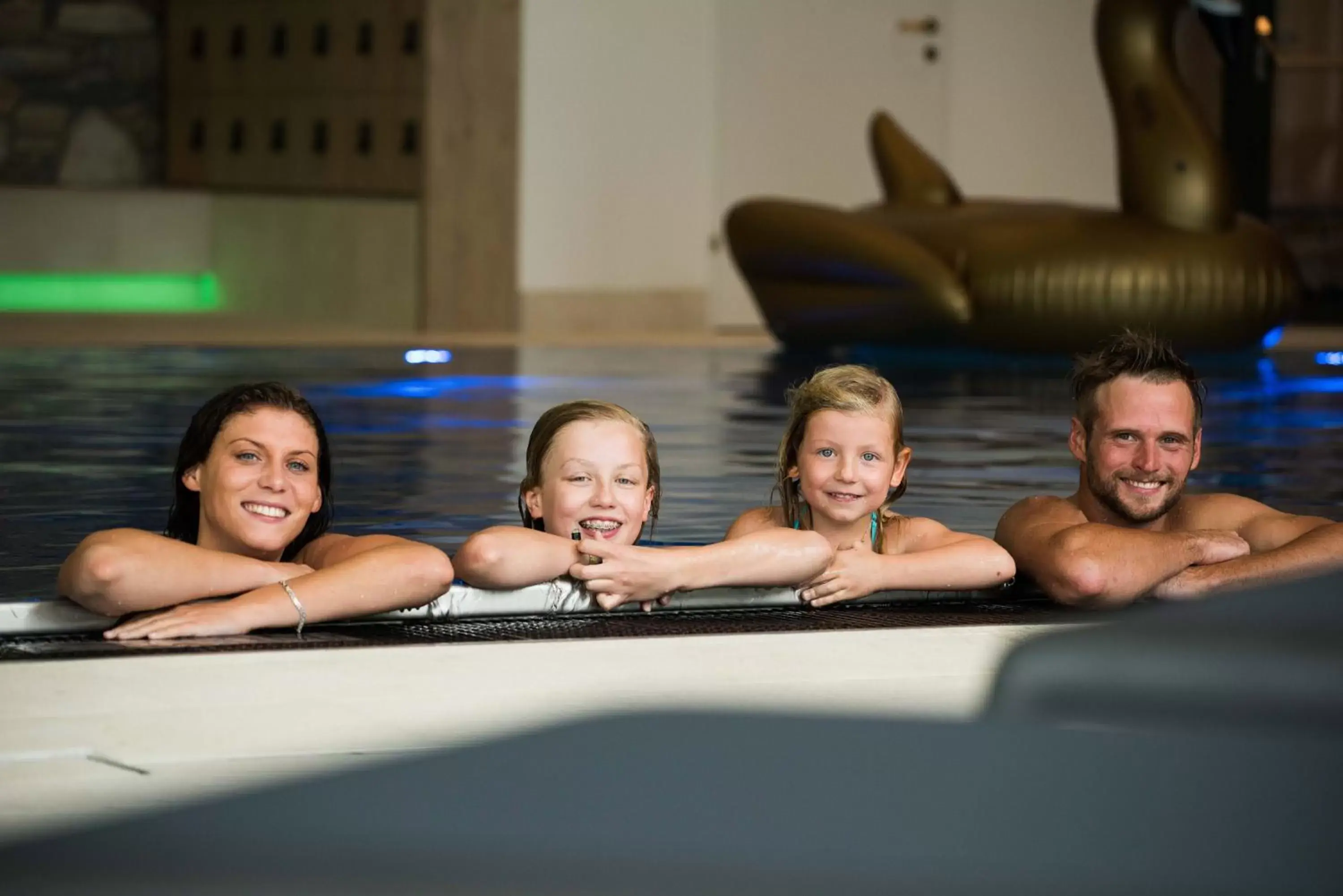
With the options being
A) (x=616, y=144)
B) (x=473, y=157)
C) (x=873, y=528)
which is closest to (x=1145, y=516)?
(x=873, y=528)

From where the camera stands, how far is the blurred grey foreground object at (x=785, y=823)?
0.85m

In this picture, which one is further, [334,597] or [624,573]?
[624,573]

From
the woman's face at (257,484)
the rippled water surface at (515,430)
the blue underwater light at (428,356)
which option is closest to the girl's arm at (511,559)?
the woman's face at (257,484)

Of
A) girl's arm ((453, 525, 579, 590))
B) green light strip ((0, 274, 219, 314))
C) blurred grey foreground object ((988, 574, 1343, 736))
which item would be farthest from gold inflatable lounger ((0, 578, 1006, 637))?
green light strip ((0, 274, 219, 314))

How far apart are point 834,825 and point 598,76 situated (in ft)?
34.9

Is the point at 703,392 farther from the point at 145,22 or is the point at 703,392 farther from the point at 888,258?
the point at 145,22

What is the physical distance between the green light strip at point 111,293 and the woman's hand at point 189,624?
10.4 metres

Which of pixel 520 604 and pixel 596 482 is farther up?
pixel 596 482

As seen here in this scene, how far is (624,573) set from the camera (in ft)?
8.58

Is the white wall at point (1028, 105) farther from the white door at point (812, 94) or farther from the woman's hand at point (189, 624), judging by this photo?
the woman's hand at point (189, 624)

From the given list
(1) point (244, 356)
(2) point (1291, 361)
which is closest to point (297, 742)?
(1) point (244, 356)

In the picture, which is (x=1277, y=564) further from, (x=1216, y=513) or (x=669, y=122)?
(x=669, y=122)

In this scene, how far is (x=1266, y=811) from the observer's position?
2.80 feet

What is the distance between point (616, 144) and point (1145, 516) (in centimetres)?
873
